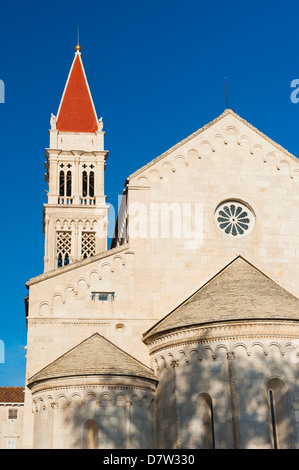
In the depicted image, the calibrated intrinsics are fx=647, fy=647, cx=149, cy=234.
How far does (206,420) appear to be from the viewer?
24750mm

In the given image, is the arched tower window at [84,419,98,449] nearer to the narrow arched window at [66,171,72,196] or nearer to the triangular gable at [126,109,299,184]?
the triangular gable at [126,109,299,184]

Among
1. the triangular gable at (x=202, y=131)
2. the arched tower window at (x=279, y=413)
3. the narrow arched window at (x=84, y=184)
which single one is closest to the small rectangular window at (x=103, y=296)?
the triangular gable at (x=202, y=131)

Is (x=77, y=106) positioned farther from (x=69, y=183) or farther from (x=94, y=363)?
(x=94, y=363)

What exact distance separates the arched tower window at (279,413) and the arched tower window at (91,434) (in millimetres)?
6537

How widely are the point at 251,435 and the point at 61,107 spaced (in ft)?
152

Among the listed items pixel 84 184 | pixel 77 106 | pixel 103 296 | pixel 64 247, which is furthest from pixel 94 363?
pixel 77 106

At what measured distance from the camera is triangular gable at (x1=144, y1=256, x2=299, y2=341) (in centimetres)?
2533

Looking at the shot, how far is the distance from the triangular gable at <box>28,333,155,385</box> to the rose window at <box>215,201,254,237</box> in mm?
7849

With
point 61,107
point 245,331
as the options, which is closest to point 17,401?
point 61,107

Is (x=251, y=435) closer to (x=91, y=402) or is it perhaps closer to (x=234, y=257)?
(x=91, y=402)

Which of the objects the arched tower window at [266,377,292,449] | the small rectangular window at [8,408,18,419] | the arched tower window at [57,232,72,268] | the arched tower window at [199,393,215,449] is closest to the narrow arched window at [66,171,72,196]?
the arched tower window at [57,232,72,268]

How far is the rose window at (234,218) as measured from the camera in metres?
30.9
